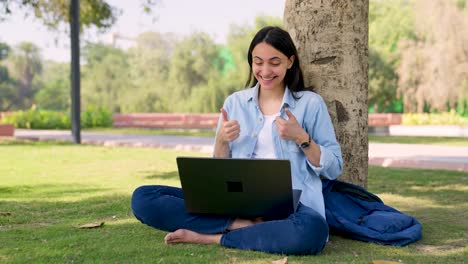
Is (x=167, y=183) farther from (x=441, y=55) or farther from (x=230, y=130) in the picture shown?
(x=441, y=55)

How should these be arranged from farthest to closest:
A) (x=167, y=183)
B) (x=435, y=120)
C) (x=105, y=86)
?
(x=105, y=86) → (x=435, y=120) → (x=167, y=183)

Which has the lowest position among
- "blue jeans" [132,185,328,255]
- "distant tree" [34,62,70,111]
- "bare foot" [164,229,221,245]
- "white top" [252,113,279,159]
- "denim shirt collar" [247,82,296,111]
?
"distant tree" [34,62,70,111]

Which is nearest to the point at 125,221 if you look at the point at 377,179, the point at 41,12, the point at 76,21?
the point at 377,179

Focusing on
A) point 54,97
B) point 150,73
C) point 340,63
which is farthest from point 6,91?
point 340,63

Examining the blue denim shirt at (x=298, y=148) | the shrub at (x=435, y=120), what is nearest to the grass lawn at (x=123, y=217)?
the blue denim shirt at (x=298, y=148)

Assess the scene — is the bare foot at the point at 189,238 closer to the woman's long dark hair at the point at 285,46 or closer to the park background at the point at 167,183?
the park background at the point at 167,183

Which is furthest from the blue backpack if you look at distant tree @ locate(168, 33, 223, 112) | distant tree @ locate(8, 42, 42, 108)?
distant tree @ locate(8, 42, 42, 108)

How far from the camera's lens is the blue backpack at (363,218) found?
3.78 metres

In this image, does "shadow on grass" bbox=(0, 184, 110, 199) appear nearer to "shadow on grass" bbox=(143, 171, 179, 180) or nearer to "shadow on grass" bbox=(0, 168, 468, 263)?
"shadow on grass" bbox=(0, 168, 468, 263)

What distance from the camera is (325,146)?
11.9ft

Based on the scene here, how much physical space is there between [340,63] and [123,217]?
1829mm

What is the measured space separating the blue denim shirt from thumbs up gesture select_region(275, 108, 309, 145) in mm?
139

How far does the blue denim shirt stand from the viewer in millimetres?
3605

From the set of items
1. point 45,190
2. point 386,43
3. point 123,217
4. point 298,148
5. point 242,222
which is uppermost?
point 386,43
